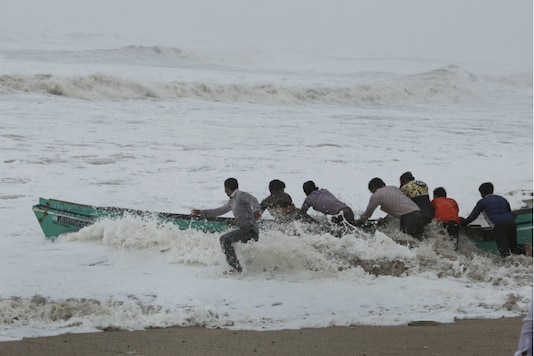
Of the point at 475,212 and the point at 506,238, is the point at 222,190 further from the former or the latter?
the point at 506,238

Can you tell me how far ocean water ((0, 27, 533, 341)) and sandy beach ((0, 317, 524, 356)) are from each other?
356 millimetres

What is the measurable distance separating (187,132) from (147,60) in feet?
94.8

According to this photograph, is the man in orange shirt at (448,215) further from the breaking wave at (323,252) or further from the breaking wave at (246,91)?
the breaking wave at (246,91)

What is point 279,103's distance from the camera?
119 ft

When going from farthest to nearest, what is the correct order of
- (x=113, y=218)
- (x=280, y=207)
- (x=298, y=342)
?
(x=113, y=218), (x=280, y=207), (x=298, y=342)

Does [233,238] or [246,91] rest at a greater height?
[246,91]

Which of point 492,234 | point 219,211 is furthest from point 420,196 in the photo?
point 219,211

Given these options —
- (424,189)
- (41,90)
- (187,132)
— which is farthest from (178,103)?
(424,189)

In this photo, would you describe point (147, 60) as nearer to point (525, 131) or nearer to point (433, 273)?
point (525, 131)

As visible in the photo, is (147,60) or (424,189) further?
(147,60)

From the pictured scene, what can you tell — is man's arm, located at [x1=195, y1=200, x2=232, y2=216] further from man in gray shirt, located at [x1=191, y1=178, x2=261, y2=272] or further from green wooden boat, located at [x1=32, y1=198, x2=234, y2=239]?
green wooden boat, located at [x1=32, y1=198, x2=234, y2=239]

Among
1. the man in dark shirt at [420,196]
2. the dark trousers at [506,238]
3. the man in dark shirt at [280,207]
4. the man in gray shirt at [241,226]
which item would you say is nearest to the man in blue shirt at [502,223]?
the dark trousers at [506,238]

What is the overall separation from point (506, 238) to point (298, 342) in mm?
4206

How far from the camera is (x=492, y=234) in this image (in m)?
9.45
